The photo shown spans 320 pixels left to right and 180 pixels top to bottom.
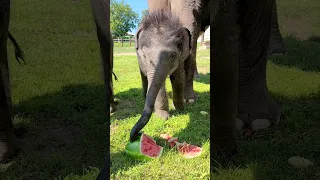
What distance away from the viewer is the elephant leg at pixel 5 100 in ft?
2.73

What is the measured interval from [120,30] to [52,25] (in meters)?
0.31

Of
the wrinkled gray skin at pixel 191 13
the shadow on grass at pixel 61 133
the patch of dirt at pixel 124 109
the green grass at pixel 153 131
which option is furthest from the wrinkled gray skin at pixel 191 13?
the shadow on grass at pixel 61 133

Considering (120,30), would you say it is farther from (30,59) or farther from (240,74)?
(240,74)

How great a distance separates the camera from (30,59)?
90 centimetres

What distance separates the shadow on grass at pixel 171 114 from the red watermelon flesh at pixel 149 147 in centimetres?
5

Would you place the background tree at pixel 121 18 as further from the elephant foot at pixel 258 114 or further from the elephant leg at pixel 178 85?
the elephant foot at pixel 258 114

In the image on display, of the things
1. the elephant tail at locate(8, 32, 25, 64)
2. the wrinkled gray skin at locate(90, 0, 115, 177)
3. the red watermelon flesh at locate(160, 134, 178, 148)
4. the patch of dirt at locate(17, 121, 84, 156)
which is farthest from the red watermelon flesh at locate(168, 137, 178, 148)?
the elephant tail at locate(8, 32, 25, 64)

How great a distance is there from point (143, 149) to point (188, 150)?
18cm

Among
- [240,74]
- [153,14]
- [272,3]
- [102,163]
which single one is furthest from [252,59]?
[102,163]

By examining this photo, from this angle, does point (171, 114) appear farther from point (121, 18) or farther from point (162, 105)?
point (121, 18)

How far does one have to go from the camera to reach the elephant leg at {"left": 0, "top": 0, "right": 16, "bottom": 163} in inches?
32.8

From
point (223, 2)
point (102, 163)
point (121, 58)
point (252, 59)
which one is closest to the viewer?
point (223, 2)

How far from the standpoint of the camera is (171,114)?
1.33 m

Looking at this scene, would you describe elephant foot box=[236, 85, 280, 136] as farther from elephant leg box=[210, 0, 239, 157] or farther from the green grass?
the green grass
